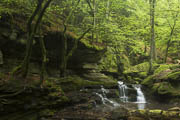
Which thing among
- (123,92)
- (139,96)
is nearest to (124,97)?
(123,92)

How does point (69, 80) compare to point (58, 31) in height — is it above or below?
below

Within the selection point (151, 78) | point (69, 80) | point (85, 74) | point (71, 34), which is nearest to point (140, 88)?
point (151, 78)

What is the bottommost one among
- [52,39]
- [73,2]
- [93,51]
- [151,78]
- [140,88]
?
[140,88]

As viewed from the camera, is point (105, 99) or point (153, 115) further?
point (105, 99)

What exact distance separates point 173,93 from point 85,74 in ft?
27.0

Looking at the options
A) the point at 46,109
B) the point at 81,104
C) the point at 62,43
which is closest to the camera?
the point at 46,109

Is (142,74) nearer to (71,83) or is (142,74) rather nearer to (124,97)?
(124,97)

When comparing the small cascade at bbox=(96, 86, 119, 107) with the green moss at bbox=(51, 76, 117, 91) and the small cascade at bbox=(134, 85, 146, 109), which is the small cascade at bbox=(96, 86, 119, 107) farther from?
the small cascade at bbox=(134, 85, 146, 109)

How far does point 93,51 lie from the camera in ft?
49.9

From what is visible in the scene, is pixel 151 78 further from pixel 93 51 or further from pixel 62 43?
pixel 62 43

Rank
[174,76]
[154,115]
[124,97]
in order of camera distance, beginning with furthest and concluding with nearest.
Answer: [124,97]
[174,76]
[154,115]

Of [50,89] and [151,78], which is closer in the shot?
[50,89]

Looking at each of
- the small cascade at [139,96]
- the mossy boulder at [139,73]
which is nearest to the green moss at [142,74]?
the mossy boulder at [139,73]

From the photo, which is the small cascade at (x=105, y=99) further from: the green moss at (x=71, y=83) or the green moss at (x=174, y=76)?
the green moss at (x=174, y=76)
